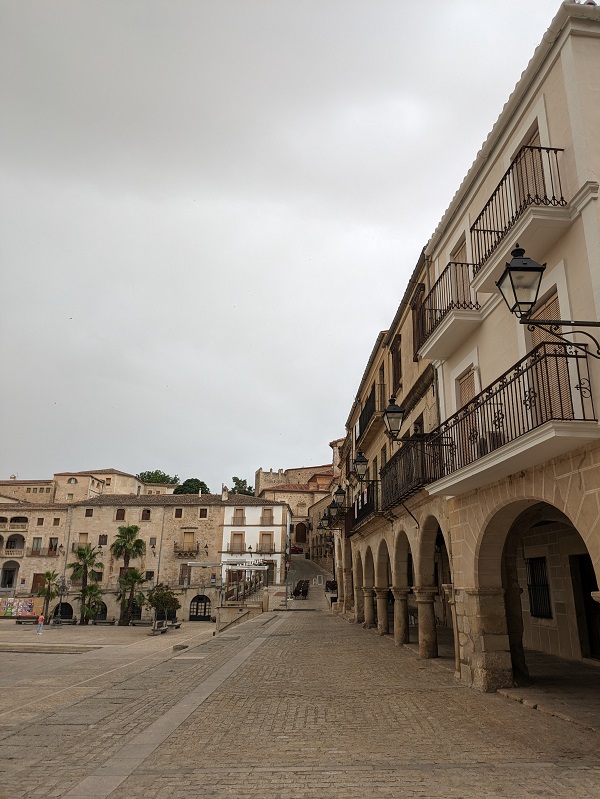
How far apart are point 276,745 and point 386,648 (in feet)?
31.1

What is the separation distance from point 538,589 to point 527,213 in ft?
31.2

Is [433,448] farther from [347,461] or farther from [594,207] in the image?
[347,461]

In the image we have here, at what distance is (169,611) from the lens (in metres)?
45.6

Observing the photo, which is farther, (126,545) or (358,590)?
(126,545)

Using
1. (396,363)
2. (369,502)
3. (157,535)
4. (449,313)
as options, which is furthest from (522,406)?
(157,535)

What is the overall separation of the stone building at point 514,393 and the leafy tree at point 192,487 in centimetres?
7415

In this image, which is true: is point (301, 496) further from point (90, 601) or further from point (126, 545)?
point (90, 601)

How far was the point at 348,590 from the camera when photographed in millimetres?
28109

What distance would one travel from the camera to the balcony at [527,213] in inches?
273

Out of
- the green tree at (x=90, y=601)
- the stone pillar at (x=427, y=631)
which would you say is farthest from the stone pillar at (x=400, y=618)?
the green tree at (x=90, y=601)

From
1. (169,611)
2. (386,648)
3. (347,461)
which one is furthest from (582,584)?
(169,611)

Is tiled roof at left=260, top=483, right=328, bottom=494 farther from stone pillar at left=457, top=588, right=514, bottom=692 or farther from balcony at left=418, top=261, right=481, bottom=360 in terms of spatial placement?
stone pillar at left=457, top=588, right=514, bottom=692

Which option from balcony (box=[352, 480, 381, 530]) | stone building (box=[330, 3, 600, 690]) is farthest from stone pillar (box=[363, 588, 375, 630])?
stone building (box=[330, 3, 600, 690])

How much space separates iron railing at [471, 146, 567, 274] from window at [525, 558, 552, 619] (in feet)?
24.8
